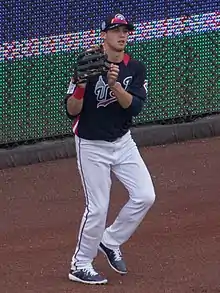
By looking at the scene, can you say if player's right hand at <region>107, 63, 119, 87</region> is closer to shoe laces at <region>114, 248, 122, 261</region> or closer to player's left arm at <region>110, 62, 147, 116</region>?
player's left arm at <region>110, 62, 147, 116</region>

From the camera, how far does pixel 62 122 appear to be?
8.76 metres

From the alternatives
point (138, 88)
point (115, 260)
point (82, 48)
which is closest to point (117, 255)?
point (115, 260)

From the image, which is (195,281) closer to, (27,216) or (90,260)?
(90,260)

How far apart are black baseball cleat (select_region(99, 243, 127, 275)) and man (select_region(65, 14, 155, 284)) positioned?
15cm

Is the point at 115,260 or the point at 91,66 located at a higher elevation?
the point at 91,66

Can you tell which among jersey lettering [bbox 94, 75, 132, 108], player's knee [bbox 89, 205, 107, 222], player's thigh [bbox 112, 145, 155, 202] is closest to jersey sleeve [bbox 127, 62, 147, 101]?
jersey lettering [bbox 94, 75, 132, 108]

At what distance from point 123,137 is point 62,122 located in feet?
11.0

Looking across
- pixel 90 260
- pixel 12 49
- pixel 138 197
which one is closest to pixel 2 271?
pixel 90 260

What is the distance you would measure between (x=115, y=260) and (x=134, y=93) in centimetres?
105

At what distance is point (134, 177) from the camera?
545 cm

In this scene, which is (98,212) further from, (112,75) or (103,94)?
(112,75)

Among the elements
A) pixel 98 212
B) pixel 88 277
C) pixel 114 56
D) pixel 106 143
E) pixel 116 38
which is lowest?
pixel 88 277

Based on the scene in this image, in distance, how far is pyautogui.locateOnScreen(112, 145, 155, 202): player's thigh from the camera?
543cm

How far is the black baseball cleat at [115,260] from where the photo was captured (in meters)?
5.57
